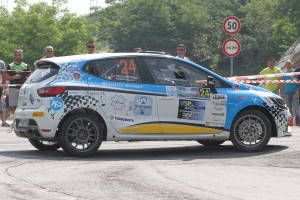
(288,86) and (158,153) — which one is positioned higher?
(288,86)

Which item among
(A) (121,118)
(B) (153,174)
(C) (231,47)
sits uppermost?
(C) (231,47)

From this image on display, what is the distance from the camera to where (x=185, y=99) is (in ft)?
31.8

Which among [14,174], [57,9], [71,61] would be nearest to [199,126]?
[71,61]

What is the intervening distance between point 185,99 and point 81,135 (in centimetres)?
178

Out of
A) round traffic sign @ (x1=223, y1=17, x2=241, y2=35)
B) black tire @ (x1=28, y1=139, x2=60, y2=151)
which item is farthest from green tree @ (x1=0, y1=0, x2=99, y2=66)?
black tire @ (x1=28, y1=139, x2=60, y2=151)

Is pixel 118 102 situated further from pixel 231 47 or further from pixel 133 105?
pixel 231 47

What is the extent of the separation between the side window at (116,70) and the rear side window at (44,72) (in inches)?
22.0

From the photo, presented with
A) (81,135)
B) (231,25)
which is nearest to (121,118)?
(81,135)

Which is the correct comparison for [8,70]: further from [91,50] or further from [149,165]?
[149,165]

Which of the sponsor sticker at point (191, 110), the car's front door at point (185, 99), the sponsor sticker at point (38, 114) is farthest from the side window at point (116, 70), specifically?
the sponsor sticker at point (38, 114)

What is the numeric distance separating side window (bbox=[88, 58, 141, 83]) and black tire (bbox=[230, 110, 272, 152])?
1.86m

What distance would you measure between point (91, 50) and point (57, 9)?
82315 millimetres

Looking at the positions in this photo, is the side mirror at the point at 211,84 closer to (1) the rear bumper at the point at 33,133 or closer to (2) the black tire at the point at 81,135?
(2) the black tire at the point at 81,135

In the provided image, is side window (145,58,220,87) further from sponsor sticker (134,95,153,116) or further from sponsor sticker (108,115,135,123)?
sponsor sticker (108,115,135,123)
